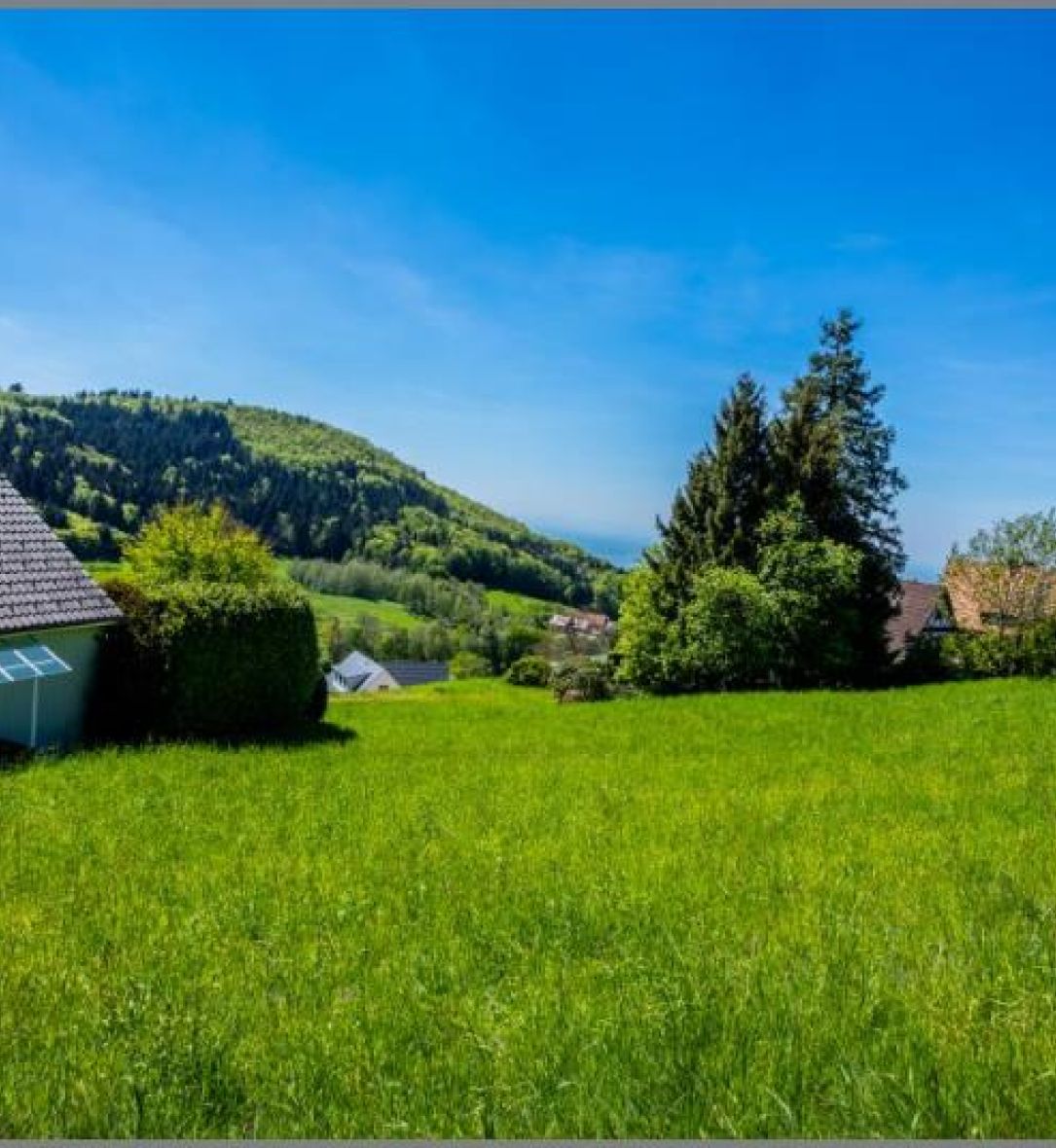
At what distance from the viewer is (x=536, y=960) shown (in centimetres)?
496

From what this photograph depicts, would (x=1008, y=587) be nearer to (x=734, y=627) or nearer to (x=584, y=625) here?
(x=734, y=627)

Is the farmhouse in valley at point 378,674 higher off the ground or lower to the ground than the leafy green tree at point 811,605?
lower

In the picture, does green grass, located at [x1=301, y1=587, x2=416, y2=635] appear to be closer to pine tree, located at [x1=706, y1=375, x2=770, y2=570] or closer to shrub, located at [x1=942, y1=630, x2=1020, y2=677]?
pine tree, located at [x1=706, y1=375, x2=770, y2=570]

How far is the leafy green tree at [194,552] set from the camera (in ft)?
138

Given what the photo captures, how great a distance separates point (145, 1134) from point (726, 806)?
7.31 meters

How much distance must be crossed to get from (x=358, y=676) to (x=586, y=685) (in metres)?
82.2

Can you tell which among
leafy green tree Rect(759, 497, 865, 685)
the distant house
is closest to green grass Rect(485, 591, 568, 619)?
the distant house

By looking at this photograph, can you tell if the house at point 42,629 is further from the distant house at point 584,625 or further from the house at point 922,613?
the distant house at point 584,625

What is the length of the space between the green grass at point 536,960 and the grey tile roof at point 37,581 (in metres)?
7.42

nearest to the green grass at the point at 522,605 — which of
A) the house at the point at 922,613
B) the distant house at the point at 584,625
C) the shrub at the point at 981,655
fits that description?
the distant house at the point at 584,625

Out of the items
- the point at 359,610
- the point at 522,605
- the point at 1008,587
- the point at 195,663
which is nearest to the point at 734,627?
the point at 1008,587

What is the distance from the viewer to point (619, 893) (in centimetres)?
615

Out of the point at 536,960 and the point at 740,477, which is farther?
the point at 740,477

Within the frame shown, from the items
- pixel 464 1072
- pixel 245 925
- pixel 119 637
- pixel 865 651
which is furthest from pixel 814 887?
pixel 865 651
